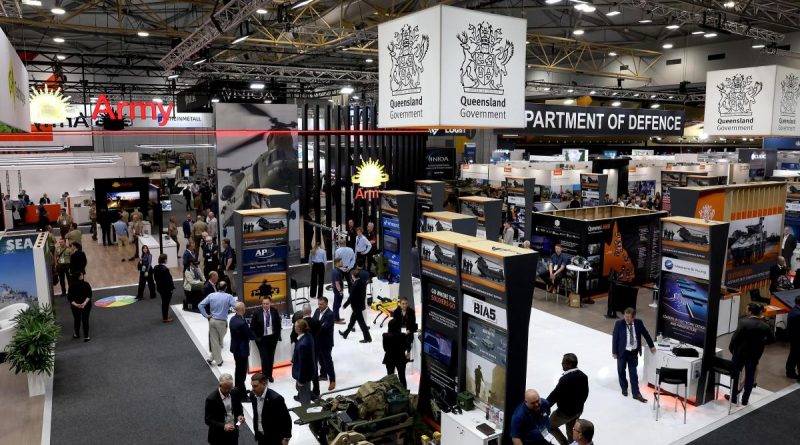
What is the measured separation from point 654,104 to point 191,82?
22907 millimetres

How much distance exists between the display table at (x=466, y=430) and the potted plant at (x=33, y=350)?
15.9 feet

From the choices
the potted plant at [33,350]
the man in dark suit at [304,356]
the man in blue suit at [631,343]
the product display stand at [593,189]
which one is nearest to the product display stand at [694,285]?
the man in blue suit at [631,343]

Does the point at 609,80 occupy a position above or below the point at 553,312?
above

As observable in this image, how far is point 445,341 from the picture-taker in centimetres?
607

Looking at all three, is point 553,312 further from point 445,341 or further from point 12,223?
point 12,223

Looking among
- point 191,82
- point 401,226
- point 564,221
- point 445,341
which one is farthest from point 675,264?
point 191,82

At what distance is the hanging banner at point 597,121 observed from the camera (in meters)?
9.32

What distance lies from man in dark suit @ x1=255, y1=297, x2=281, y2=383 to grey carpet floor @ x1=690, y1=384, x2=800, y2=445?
4743 millimetres

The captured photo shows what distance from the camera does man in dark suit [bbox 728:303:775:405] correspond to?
6.55m

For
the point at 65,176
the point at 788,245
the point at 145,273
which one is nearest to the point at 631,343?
the point at 788,245

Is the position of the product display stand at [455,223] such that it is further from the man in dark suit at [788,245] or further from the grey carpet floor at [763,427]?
the man in dark suit at [788,245]

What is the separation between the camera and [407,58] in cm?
532

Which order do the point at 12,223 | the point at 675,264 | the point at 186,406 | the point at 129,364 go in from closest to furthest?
the point at 186,406, the point at 675,264, the point at 129,364, the point at 12,223

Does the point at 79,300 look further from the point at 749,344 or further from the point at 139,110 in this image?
the point at 749,344
